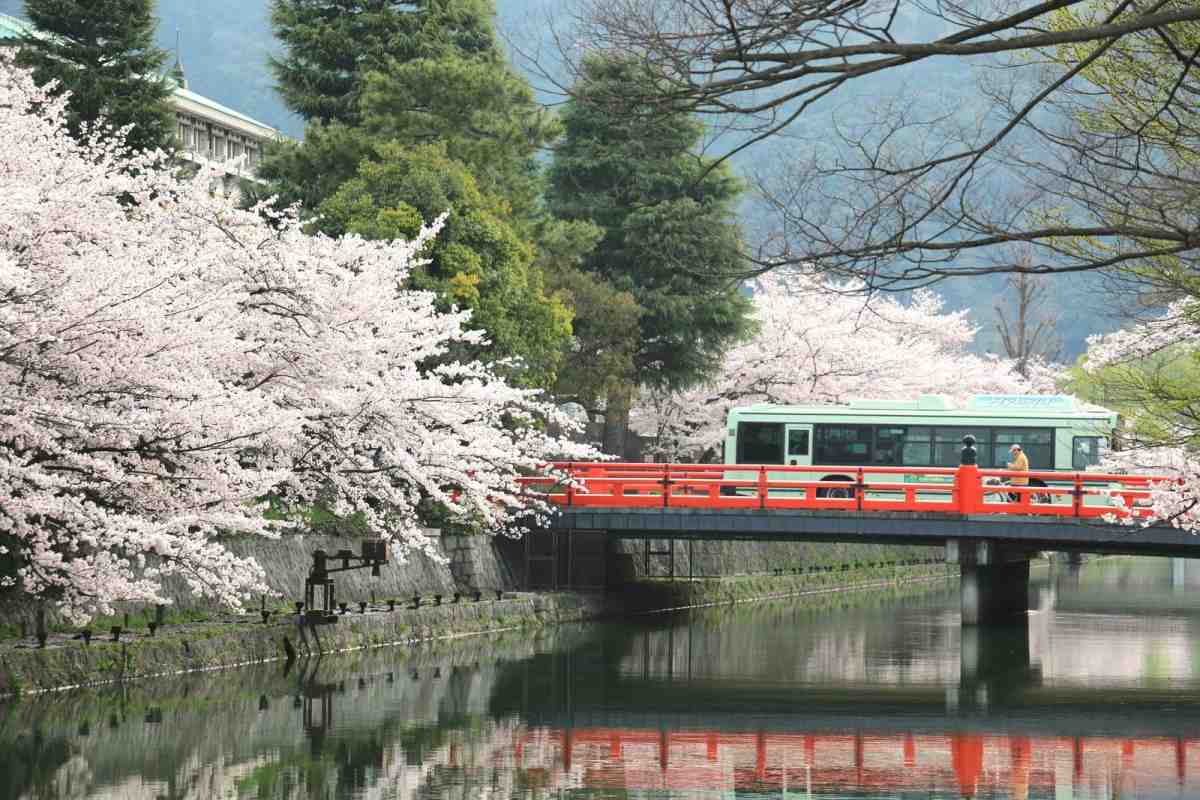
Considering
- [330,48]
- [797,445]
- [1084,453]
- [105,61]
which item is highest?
[330,48]

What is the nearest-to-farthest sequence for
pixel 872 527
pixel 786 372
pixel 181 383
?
pixel 181 383, pixel 872 527, pixel 786 372

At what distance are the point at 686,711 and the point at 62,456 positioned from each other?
7.64 meters

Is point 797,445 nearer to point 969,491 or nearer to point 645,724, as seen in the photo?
point 969,491

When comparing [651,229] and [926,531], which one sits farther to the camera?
[651,229]

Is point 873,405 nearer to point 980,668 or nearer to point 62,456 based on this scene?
point 980,668

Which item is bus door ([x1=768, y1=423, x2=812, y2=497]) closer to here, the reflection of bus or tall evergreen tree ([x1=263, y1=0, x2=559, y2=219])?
the reflection of bus

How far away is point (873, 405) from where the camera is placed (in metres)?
40.3

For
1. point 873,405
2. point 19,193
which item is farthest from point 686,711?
point 873,405

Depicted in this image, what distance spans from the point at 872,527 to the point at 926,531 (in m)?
0.94

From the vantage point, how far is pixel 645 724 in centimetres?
1912

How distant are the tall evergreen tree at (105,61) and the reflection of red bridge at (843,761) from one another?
22857mm

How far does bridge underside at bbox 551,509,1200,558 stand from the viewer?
29656mm

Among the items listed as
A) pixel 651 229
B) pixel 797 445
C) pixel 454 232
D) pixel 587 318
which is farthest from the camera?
pixel 651 229

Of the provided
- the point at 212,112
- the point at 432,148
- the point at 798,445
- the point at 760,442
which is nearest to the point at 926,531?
the point at 798,445
